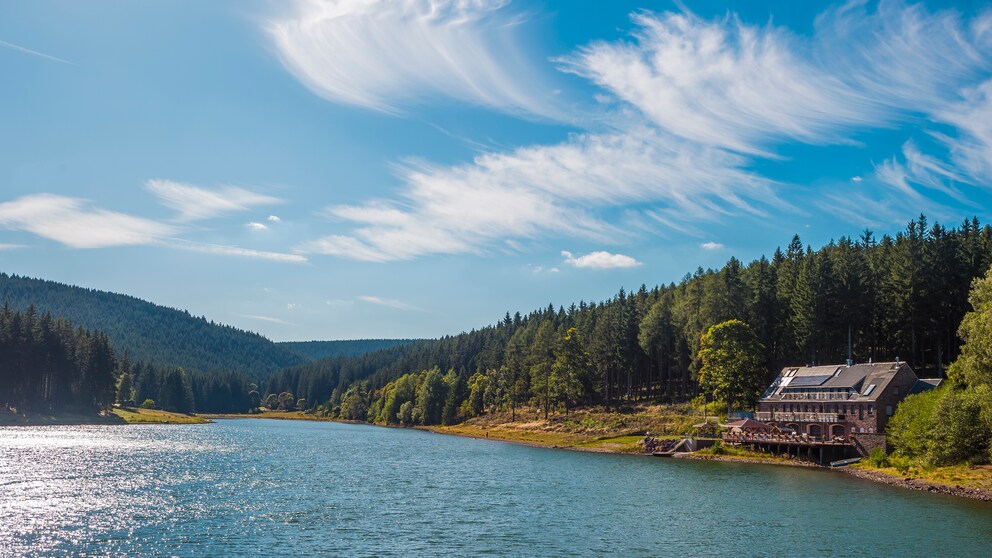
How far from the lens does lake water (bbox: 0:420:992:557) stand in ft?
137

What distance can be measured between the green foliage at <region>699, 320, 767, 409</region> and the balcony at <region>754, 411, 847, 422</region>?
15.8 ft

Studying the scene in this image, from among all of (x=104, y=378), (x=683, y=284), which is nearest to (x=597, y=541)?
(x=683, y=284)

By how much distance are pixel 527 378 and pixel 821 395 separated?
3351 inches

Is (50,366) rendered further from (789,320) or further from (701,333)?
(789,320)

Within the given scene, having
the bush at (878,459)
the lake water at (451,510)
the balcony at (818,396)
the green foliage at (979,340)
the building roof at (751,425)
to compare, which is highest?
the green foliage at (979,340)

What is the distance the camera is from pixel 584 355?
148 m

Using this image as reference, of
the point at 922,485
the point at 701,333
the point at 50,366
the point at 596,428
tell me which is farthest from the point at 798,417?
the point at 50,366

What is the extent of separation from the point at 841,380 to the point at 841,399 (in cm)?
372

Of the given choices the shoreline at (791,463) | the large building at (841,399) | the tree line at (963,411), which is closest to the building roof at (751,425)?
the large building at (841,399)

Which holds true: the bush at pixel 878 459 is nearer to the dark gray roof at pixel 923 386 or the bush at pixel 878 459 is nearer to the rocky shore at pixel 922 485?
the rocky shore at pixel 922 485

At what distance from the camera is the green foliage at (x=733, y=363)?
110 meters

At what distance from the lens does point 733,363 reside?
10981 centimetres

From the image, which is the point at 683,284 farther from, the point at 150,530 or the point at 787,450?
the point at 150,530

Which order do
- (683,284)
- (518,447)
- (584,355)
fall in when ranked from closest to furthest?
(518,447) < (584,355) < (683,284)
